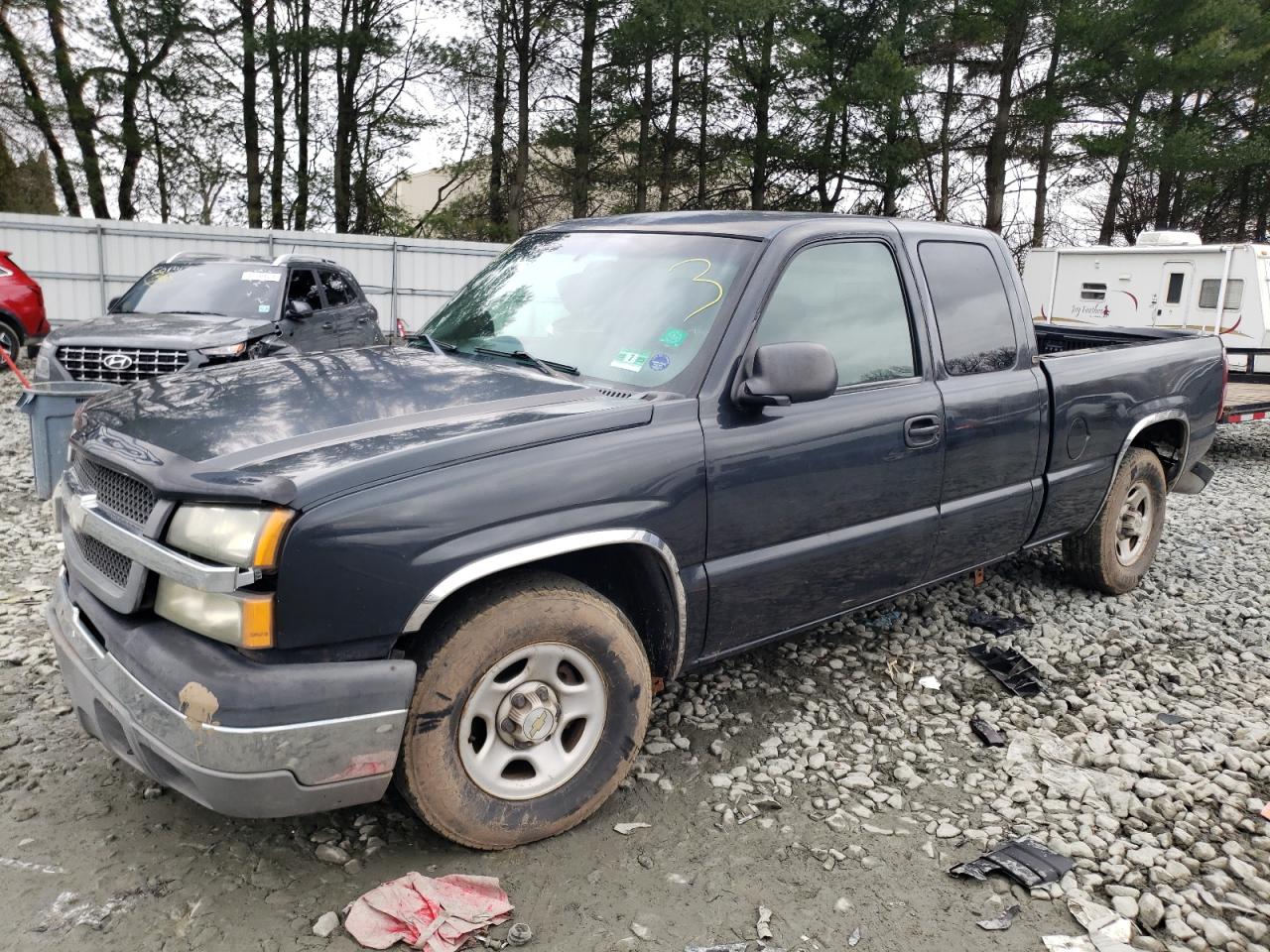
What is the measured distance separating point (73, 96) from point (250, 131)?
3.57 m

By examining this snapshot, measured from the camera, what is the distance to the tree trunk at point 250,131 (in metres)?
21.4

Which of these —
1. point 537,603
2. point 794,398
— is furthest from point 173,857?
point 794,398

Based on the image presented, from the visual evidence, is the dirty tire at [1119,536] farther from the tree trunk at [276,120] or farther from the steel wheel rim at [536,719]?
the tree trunk at [276,120]

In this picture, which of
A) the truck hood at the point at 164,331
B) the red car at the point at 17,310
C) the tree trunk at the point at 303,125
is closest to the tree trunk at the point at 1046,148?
the tree trunk at the point at 303,125

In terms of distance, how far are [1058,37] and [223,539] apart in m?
23.4

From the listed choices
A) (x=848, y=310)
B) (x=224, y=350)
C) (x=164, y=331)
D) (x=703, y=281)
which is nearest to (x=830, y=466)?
(x=848, y=310)

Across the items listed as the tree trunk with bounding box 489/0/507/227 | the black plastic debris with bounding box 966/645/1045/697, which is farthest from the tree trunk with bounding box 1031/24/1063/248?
the black plastic debris with bounding box 966/645/1045/697

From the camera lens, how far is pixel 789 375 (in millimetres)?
3062

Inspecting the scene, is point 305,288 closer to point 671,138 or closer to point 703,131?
point 671,138

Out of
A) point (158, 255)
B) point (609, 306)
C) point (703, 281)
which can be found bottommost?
point (609, 306)

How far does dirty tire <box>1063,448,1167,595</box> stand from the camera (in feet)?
16.8

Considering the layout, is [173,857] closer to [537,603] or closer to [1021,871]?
[537,603]

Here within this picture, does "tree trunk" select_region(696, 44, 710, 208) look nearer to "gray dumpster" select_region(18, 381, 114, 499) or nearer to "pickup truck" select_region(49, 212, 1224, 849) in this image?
"gray dumpster" select_region(18, 381, 114, 499)

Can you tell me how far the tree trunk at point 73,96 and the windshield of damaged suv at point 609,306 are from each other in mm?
21609
